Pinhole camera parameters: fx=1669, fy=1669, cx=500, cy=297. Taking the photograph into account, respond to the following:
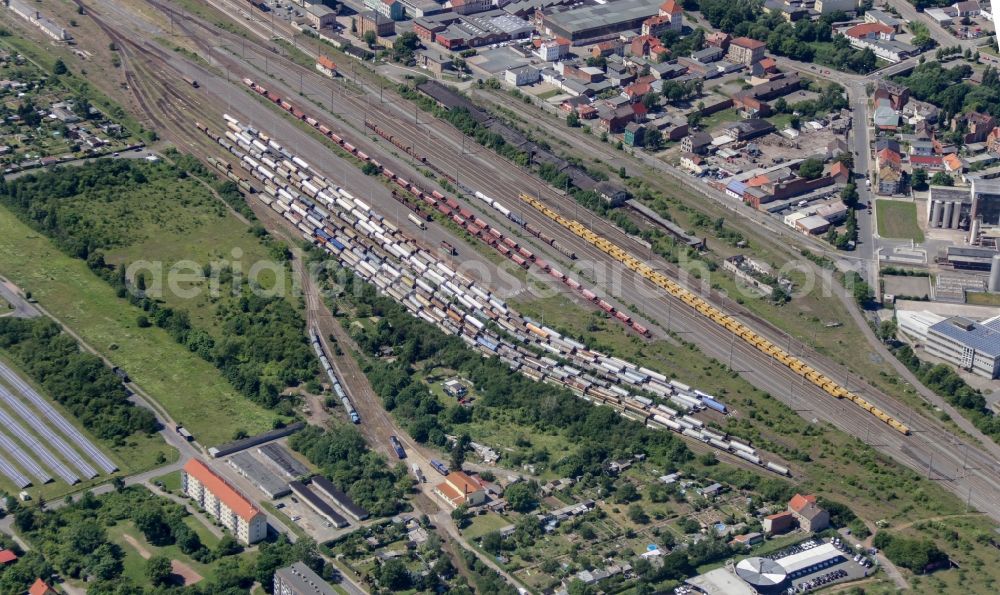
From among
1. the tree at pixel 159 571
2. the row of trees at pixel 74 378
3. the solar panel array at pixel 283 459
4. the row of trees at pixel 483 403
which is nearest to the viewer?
the tree at pixel 159 571

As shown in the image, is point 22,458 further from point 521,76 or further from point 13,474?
point 521,76

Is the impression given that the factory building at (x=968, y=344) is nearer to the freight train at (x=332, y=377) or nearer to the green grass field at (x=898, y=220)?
the green grass field at (x=898, y=220)

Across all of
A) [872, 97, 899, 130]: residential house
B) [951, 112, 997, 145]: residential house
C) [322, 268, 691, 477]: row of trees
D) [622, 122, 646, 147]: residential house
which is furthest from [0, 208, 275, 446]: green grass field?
[951, 112, 997, 145]: residential house

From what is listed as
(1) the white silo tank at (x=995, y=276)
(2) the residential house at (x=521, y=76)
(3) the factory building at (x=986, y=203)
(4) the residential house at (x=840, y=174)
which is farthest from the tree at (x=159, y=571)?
(2) the residential house at (x=521, y=76)

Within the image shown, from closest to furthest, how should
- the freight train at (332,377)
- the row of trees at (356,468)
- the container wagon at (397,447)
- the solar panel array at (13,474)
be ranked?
1. the row of trees at (356,468)
2. the solar panel array at (13,474)
3. the container wagon at (397,447)
4. the freight train at (332,377)

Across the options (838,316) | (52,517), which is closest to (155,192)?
(52,517)
